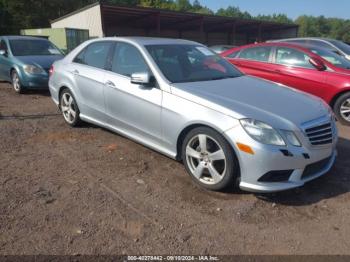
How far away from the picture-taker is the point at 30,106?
8.14 m

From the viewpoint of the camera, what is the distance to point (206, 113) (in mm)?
3803

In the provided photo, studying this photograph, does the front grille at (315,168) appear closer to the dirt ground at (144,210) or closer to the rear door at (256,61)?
the dirt ground at (144,210)

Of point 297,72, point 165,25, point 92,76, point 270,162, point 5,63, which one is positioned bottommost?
point 165,25

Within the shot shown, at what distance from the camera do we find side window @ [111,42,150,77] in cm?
472

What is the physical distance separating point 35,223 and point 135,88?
2.06 m

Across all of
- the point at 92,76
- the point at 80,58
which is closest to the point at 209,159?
the point at 92,76

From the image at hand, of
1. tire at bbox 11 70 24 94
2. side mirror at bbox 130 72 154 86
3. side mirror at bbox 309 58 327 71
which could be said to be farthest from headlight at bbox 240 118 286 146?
Answer: tire at bbox 11 70 24 94

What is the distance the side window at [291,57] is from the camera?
7442mm

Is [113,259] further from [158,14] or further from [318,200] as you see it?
[158,14]

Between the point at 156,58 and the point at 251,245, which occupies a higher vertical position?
the point at 156,58

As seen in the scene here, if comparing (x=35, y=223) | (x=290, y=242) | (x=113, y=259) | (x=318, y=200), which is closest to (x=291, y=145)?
(x=318, y=200)

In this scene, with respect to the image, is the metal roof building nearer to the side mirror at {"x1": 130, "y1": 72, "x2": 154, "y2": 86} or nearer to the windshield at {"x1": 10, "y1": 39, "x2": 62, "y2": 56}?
the windshield at {"x1": 10, "y1": 39, "x2": 62, "y2": 56}

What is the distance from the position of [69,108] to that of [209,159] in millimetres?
3251

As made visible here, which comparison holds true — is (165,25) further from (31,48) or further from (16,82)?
(16,82)
